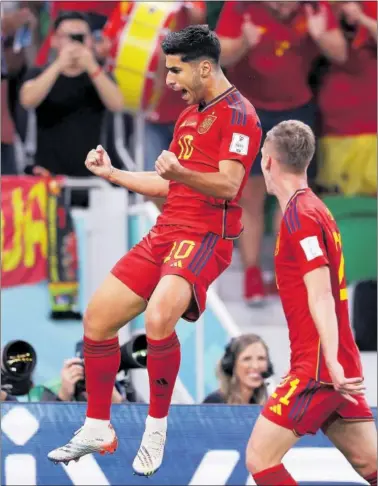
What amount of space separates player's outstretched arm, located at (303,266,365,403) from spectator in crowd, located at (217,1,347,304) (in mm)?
3538

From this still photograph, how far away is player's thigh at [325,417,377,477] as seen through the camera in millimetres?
6215

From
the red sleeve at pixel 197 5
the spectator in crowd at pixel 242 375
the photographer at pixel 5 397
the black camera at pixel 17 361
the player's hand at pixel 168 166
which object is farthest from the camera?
the red sleeve at pixel 197 5

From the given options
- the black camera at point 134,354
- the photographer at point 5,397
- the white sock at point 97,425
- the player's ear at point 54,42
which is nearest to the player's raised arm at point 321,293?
the white sock at point 97,425

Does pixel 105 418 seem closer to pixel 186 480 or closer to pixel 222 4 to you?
pixel 186 480

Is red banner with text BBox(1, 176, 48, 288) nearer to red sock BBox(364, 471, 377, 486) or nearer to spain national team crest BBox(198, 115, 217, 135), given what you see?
spain national team crest BBox(198, 115, 217, 135)

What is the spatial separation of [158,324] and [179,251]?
0.32 meters

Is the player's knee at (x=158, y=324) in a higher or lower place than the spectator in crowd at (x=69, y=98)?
lower

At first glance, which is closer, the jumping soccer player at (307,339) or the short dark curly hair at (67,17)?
the jumping soccer player at (307,339)

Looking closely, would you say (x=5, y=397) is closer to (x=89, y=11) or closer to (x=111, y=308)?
(x=111, y=308)

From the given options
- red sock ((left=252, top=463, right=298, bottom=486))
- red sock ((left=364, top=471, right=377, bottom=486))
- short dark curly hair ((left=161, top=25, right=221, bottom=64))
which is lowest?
red sock ((left=364, top=471, right=377, bottom=486))

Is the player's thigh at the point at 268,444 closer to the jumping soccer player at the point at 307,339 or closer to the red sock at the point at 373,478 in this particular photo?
the jumping soccer player at the point at 307,339

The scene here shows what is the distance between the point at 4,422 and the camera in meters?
7.41

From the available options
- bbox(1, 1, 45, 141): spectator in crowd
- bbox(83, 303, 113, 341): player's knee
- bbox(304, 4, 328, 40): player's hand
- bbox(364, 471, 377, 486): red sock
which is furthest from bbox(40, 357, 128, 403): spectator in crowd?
bbox(304, 4, 328, 40): player's hand

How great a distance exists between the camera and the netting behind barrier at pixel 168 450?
7.30 m
